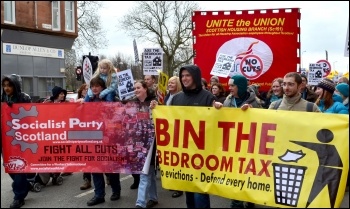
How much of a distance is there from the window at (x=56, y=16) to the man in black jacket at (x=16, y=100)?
68.4 feet

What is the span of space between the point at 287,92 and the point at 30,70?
21.3 metres

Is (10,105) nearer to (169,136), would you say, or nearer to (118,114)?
(118,114)

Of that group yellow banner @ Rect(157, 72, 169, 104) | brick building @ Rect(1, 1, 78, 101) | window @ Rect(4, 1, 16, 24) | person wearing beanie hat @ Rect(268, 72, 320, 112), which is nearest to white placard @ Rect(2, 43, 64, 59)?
brick building @ Rect(1, 1, 78, 101)

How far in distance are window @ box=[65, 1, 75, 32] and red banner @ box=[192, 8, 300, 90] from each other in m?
19.4

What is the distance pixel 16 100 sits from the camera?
573cm

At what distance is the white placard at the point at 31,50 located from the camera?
21.9 meters

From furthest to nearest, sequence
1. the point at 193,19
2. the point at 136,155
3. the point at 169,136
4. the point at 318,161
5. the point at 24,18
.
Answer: the point at 24,18 → the point at 193,19 → the point at 136,155 → the point at 169,136 → the point at 318,161

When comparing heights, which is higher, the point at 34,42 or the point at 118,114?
the point at 34,42

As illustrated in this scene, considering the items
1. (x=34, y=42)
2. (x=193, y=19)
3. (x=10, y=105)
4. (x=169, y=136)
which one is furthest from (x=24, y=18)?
(x=169, y=136)

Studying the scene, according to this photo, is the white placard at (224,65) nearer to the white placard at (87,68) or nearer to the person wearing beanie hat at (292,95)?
the person wearing beanie hat at (292,95)

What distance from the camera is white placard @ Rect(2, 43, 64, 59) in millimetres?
21902

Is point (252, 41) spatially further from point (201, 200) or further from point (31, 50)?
point (31, 50)

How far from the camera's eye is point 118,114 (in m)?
5.59

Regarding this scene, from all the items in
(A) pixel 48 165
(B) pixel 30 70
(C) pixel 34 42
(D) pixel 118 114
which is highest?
(C) pixel 34 42
